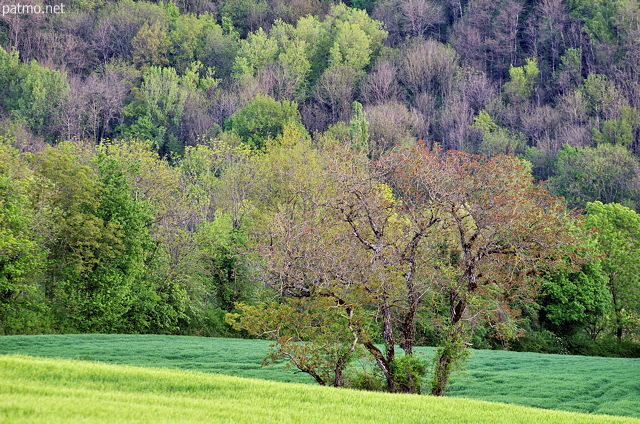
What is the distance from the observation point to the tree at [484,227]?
64.1 ft

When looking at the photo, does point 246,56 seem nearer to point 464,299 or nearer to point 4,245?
point 4,245

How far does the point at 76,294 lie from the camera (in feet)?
132

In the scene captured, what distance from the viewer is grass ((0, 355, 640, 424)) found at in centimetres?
1024

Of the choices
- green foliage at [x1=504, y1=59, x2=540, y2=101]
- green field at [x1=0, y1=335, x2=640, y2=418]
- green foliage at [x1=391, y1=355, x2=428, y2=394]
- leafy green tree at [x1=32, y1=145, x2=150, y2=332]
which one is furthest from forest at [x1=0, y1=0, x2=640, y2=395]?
green field at [x1=0, y1=335, x2=640, y2=418]

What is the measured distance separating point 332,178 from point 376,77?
70.8 meters

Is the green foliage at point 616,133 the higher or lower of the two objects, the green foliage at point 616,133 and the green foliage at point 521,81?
the lower

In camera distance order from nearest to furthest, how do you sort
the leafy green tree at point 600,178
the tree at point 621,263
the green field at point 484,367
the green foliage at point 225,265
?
the green field at point 484,367
the green foliage at point 225,265
the tree at point 621,263
the leafy green tree at point 600,178

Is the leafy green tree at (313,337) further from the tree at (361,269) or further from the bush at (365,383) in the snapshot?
the bush at (365,383)

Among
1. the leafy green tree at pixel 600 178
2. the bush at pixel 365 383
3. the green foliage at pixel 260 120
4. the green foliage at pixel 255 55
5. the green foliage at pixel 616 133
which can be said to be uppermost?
the green foliage at pixel 255 55

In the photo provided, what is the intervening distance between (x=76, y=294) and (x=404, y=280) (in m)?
27.4

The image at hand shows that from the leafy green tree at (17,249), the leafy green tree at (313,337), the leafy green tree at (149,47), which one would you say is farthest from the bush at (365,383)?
the leafy green tree at (149,47)

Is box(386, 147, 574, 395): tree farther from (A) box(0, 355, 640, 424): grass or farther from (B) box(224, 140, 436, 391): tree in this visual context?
(A) box(0, 355, 640, 424): grass

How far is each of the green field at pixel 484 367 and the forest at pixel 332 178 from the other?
10.6 feet

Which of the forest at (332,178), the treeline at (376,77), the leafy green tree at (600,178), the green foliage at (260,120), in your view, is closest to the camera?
the forest at (332,178)
